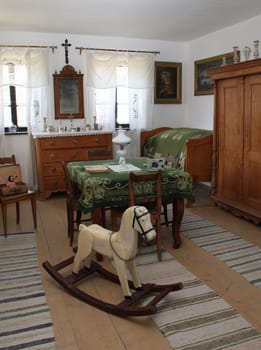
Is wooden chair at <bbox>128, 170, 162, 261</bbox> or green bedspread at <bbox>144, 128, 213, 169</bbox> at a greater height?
green bedspread at <bbox>144, 128, 213, 169</bbox>

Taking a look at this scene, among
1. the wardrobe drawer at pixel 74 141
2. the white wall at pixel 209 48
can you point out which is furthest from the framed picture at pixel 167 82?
the wardrobe drawer at pixel 74 141

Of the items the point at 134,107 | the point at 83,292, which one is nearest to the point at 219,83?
the point at 134,107

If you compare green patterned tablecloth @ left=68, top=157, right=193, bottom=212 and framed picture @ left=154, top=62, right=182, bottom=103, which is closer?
green patterned tablecloth @ left=68, top=157, right=193, bottom=212

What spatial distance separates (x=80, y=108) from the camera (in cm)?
591

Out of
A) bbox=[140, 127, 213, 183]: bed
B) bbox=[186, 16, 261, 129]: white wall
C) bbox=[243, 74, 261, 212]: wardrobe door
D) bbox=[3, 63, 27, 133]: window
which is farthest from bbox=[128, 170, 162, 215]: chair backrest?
bbox=[3, 63, 27, 133]: window

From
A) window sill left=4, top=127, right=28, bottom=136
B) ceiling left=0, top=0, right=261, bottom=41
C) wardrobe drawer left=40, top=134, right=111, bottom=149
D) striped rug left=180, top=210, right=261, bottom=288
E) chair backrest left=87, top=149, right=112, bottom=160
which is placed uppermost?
ceiling left=0, top=0, right=261, bottom=41

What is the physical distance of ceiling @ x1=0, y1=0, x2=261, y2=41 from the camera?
4.04 metres

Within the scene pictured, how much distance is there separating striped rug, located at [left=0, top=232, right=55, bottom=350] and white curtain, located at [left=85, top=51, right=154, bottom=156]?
3.05 meters

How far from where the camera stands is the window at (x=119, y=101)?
5961 mm

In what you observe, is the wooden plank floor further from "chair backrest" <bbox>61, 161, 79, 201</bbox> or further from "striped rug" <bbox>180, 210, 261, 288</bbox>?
"chair backrest" <bbox>61, 161, 79, 201</bbox>

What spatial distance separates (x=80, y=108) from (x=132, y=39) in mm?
1443

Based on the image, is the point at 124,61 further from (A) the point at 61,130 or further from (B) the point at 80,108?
(A) the point at 61,130

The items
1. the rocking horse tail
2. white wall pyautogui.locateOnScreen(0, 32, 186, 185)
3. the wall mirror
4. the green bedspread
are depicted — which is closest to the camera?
the rocking horse tail

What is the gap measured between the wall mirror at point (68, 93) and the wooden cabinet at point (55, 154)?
587 millimetres
